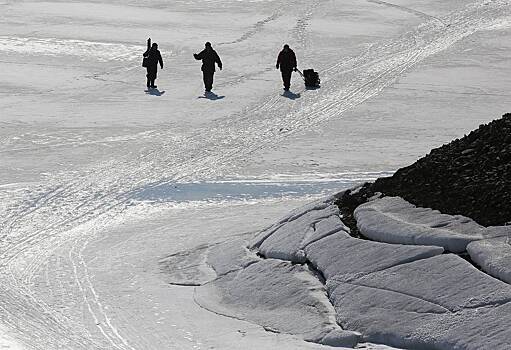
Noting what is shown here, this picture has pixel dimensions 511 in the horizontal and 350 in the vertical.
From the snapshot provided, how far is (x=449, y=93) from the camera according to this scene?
24406 mm

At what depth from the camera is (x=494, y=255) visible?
857cm

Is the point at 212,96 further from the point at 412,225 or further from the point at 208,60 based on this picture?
the point at 412,225

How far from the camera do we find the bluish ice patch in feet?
51.7

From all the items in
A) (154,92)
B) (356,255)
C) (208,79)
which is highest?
(356,255)

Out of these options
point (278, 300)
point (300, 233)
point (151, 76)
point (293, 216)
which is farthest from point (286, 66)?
point (278, 300)

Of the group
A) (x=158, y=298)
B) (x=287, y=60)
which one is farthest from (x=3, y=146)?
(x=158, y=298)

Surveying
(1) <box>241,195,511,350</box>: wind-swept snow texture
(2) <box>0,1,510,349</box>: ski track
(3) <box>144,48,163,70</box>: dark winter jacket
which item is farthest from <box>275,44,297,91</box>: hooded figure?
(1) <box>241,195,511,350</box>: wind-swept snow texture

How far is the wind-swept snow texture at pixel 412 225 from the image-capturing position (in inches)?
359

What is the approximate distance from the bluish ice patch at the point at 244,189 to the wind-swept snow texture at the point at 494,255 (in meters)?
6.99

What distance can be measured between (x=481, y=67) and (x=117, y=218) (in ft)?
49.6

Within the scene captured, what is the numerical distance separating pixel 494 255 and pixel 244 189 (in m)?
7.91

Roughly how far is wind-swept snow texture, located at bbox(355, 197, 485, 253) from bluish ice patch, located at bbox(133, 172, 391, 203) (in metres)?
5.12

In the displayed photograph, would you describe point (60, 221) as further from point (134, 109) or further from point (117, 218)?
point (134, 109)

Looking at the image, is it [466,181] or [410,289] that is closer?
[410,289]
